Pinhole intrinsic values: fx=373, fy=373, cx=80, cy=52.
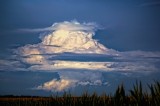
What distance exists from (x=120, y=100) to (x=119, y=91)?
305mm

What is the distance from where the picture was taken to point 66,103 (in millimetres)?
17938

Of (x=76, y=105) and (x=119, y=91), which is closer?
(x=119, y=91)

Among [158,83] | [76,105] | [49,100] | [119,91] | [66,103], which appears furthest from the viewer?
[49,100]

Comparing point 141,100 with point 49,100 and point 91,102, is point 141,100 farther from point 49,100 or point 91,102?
point 49,100

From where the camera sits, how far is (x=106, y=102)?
46.9 ft

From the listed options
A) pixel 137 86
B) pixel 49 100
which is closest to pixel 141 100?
pixel 137 86

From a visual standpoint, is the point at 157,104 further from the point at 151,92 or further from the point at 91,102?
the point at 91,102

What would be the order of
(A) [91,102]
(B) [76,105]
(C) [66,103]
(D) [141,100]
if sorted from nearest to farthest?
1. (D) [141,100]
2. (A) [91,102]
3. (B) [76,105]
4. (C) [66,103]

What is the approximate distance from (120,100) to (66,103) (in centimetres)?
588

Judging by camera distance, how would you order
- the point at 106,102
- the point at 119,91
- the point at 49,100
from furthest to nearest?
the point at 49,100, the point at 106,102, the point at 119,91

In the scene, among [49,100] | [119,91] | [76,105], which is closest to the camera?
[119,91]

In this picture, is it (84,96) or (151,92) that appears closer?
(151,92)

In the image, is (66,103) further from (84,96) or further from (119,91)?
(119,91)

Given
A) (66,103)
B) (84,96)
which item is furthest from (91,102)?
(66,103)
